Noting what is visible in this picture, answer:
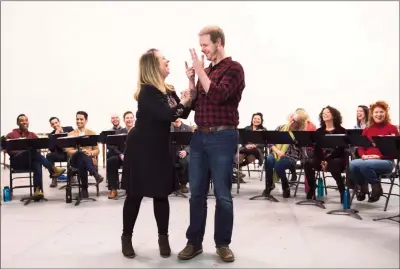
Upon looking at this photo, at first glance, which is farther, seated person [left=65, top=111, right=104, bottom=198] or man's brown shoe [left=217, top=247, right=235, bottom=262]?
seated person [left=65, top=111, right=104, bottom=198]

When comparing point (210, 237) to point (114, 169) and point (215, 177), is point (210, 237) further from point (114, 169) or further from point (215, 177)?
point (114, 169)

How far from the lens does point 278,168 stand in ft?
16.4

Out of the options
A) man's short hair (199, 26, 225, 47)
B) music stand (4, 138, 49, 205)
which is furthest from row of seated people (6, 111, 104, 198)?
man's short hair (199, 26, 225, 47)

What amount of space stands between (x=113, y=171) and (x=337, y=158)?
2.63 meters

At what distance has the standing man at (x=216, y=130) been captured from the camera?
2.44 meters

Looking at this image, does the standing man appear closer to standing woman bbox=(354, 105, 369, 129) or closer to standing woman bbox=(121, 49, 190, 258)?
standing woman bbox=(121, 49, 190, 258)

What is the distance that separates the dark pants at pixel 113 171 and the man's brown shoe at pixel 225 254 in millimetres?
2727

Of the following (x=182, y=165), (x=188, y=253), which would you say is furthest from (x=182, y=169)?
(x=188, y=253)

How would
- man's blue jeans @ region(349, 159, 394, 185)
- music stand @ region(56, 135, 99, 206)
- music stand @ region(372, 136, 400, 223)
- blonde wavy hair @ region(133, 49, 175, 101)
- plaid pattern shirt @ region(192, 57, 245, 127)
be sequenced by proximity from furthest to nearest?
1. music stand @ region(56, 135, 99, 206)
2. man's blue jeans @ region(349, 159, 394, 185)
3. music stand @ region(372, 136, 400, 223)
4. blonde wavy hair @ region(133, 49, 175, 101)
5. plaid pattern shirt @ region(192, 57, 245, 127)

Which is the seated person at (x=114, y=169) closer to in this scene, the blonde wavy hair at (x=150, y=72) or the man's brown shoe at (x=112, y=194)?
the man's brown shoe at (x=112, y=194)

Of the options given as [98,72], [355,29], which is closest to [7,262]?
[98,72]

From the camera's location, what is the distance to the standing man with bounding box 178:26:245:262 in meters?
2.44

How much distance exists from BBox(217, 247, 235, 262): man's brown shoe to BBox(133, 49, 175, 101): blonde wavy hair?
1026 mm

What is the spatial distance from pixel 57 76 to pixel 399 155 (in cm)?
724
